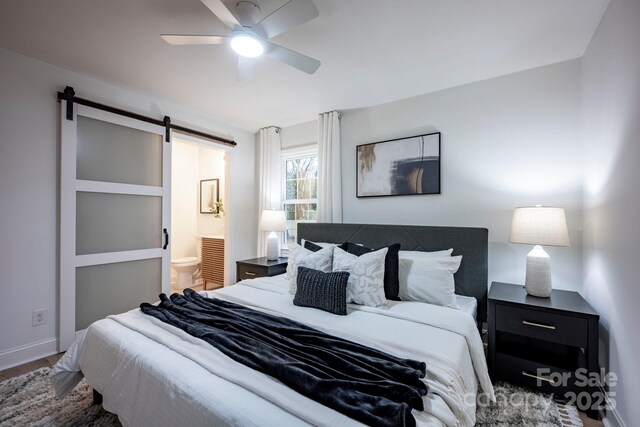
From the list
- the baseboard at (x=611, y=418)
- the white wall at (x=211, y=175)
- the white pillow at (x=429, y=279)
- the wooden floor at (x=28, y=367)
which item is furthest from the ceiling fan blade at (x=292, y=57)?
the white wall at (x=211, y=175)

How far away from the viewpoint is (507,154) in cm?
255

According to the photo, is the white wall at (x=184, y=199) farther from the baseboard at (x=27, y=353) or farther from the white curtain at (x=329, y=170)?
the white curtain at (x=329, y=170)

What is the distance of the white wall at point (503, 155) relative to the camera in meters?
2.31

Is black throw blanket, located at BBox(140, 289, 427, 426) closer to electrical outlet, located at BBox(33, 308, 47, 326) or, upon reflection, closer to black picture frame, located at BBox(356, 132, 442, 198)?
electrical outlet, located at BBox(33, 308, 47, 326)

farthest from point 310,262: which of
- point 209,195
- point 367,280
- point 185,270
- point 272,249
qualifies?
point 209,195

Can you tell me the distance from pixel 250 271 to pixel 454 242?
232 cm

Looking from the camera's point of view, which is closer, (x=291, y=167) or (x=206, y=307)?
(x=206, y=307)

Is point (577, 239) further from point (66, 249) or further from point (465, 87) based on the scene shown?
point (66, 249)

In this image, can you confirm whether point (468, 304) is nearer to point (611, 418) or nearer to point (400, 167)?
point (611, 418)

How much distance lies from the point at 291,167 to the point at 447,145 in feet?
7.09

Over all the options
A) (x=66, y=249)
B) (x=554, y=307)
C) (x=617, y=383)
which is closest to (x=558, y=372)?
(x=617, y=383)

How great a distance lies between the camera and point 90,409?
1.79m

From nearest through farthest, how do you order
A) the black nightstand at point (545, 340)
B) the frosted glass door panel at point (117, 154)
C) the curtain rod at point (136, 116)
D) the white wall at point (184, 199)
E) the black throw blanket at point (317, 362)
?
the black throw blanket at point (317, 362)
the black nightstand at point (545, 340)
the curtain rod at point (136, 116)
the frosted glass door panel at point (117, 154)
the white wall at point (184, 199)

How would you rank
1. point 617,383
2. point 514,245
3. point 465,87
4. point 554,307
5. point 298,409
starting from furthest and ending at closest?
point 465,87, point 514,245, point 554,307, point 617,383, point 298,409
